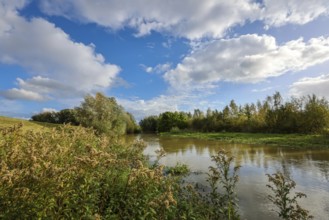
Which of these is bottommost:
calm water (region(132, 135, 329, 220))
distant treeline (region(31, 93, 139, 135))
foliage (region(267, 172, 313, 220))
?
calm water (region(132, 135, 329, 220))

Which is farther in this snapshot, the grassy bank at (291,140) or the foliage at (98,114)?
the foliage at (98,114)

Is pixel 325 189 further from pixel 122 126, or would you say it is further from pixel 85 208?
pixel 122 126

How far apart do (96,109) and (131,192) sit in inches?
1824

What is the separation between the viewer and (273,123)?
58500 millimetres

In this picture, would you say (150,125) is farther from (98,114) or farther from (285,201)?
(285,201)

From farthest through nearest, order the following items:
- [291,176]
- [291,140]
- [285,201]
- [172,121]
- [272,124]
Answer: [172,121] < [272,124] < [291,140] < [291,176] < [285,201]

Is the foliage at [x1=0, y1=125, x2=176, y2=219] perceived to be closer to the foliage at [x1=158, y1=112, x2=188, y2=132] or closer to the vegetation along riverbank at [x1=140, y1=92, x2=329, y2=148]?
the vegetation along riverbank at [x1=140, y1=92, x2=329, y2=148]

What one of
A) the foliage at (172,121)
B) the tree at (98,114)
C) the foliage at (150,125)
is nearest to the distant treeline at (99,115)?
the tree at (98,114)

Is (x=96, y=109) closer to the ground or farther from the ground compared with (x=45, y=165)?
farther from the ground

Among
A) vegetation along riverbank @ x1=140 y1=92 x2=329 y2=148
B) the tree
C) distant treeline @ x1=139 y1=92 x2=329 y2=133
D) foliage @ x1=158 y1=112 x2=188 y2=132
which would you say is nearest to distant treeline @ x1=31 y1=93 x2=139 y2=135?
the tree

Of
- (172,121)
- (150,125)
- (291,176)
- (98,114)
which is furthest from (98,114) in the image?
(150,125)

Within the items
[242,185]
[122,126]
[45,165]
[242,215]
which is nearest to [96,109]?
[122,126]

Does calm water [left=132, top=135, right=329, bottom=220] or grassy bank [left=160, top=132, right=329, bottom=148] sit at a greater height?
grassy bank [left=160, top=132, right=329, bottom=148]

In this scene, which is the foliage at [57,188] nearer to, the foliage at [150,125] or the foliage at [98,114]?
the foliage at [98,114]
